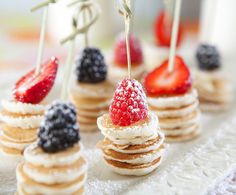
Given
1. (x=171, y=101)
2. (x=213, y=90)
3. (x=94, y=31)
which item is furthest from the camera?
(x=94, y=31)

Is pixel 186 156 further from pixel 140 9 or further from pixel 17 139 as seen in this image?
pixel 140 9

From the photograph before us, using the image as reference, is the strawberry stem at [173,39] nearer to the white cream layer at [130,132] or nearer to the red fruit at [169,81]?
the red fruit at [169,81]

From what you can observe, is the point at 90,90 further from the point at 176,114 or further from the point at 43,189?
the point at 43,189

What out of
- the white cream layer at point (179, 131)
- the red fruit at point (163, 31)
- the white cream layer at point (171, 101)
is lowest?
the white cream layer at point (179, 131)

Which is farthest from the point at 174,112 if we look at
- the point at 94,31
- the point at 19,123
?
the point at 94,31

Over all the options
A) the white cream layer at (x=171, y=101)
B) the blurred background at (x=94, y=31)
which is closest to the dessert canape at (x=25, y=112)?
the white cream layer at (x=171, y=101)

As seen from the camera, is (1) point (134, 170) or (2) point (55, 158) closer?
(2) point (55, 158)

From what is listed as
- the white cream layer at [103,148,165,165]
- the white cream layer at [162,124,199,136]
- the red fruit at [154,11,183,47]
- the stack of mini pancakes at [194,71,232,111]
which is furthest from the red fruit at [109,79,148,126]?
the red fruit at [154,11,183,47]
